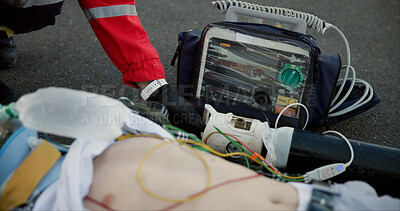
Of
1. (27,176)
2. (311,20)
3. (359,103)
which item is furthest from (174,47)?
(27,176)

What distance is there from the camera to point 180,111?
1325mm

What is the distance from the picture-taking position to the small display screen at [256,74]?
134cm

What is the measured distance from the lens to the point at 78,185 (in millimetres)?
722

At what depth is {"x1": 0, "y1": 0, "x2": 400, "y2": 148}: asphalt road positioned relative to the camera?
1.63 metres

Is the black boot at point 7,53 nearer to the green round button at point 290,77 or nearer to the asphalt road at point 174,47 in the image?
the asphalt road at point 174,47

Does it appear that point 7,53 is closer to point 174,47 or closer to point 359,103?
point 174,47

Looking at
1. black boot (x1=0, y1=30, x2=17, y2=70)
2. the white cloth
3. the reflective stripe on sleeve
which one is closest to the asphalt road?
black boot (x1=0, y1=30, x2=17, y2=70)

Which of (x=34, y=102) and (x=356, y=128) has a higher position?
(x=34, y=102)

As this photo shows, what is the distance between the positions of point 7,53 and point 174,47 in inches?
32.7

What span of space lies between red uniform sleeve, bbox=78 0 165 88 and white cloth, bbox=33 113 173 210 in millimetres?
610

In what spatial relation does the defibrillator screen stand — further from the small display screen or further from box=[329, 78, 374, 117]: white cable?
box=[329, 78, 374, 117]: white cable

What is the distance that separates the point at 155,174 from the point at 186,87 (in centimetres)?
→ 77

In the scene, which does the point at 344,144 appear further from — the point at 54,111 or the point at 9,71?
the point at 9,71

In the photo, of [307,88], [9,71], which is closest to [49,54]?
[9,71]
